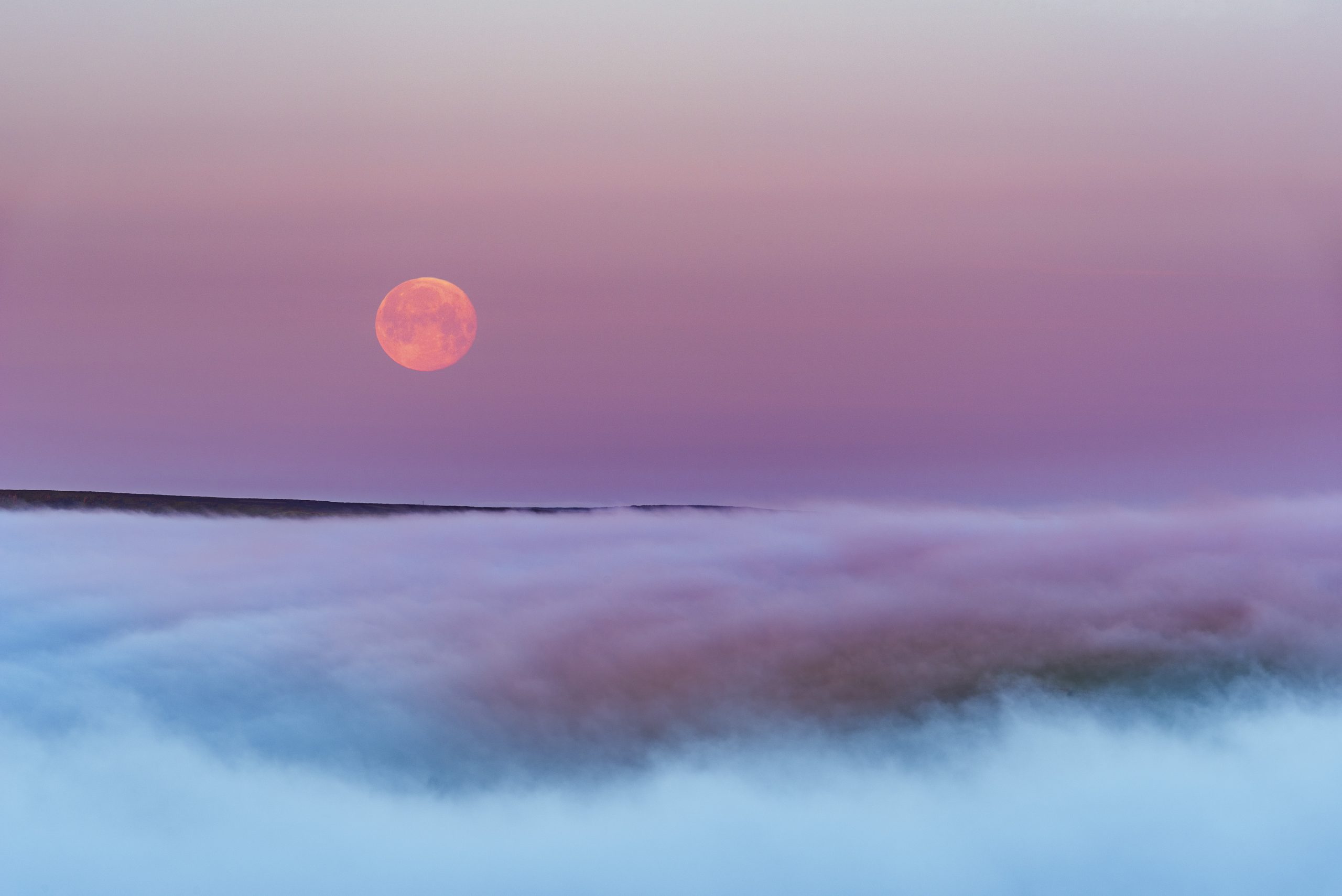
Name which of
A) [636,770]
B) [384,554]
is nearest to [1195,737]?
[636,770]

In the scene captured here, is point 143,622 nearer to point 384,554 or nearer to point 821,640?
point 384,554

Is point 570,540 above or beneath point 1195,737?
Answer: above

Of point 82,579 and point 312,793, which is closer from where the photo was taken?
point 312,793

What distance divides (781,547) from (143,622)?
2917cm

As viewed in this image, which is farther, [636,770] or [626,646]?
[626,646]

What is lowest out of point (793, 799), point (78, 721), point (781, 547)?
point (793, 799)

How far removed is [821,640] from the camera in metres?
58.5

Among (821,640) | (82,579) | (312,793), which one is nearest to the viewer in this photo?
(312,793)

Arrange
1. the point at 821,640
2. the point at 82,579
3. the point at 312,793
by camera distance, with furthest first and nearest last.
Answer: the point at 821,640
the point at 82,579
the point at 312,793

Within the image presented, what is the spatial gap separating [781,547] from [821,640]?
17.4 ft

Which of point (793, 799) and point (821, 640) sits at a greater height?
point (821, 640)

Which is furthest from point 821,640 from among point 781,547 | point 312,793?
point 312,793

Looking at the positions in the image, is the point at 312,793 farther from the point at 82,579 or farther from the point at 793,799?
the point at 793,799

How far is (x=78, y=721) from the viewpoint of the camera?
158 ft
